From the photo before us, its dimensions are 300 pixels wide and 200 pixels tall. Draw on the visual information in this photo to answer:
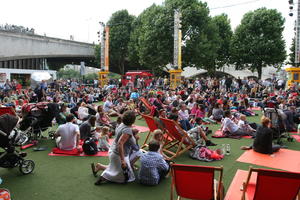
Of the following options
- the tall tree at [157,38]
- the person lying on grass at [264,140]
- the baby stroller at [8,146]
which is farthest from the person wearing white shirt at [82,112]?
the tall tree at [157,38]

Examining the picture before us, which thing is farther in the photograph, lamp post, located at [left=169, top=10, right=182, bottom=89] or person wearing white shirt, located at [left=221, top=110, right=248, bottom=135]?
lamp post, located at [left=169, top=10, right=182, bottom=89]

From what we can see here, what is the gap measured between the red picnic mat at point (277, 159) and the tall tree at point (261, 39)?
28.2 m

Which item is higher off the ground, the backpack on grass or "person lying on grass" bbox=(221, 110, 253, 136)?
"person lying on grass" bbox=(221, 110, 253, 136)

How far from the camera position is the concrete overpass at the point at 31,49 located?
31.8 m

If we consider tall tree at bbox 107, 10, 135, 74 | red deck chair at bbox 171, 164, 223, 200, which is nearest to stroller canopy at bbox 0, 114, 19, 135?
red deck chair at bbox 171, 164, 223, 200

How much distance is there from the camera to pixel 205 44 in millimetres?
29141

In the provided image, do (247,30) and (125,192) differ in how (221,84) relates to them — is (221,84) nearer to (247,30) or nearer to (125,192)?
(247,30)

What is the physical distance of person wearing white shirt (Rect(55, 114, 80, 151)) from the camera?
21.3 ft

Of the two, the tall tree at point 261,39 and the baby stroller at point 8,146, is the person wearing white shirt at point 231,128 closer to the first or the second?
the baby stroller at point 8,146

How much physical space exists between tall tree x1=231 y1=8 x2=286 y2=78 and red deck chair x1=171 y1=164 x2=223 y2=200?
32.1 m

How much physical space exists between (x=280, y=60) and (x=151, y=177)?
33.0 meters

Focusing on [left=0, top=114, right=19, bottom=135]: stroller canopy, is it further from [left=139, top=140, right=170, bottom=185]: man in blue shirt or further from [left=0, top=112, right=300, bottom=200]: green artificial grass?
[left=139, top=140, right=170, bottom=185]: man in blue shirt

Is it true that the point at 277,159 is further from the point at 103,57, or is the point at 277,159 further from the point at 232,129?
the point at 103,57

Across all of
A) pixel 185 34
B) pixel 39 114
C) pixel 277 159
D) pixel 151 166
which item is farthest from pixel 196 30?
pixel 151 166
